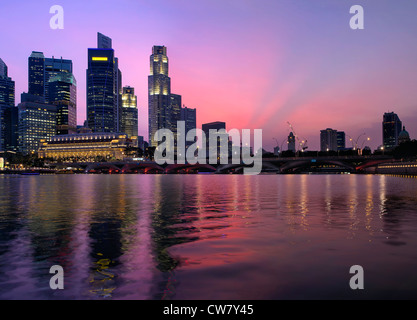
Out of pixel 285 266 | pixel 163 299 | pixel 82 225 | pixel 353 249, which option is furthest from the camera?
pixel 82 225

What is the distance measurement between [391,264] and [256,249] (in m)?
4.40

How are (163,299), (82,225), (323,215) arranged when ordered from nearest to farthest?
(163,299) < (82,225) < (323,215)

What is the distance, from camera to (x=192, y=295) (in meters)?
8.33

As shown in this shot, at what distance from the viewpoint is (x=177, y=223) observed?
20.3 meters
